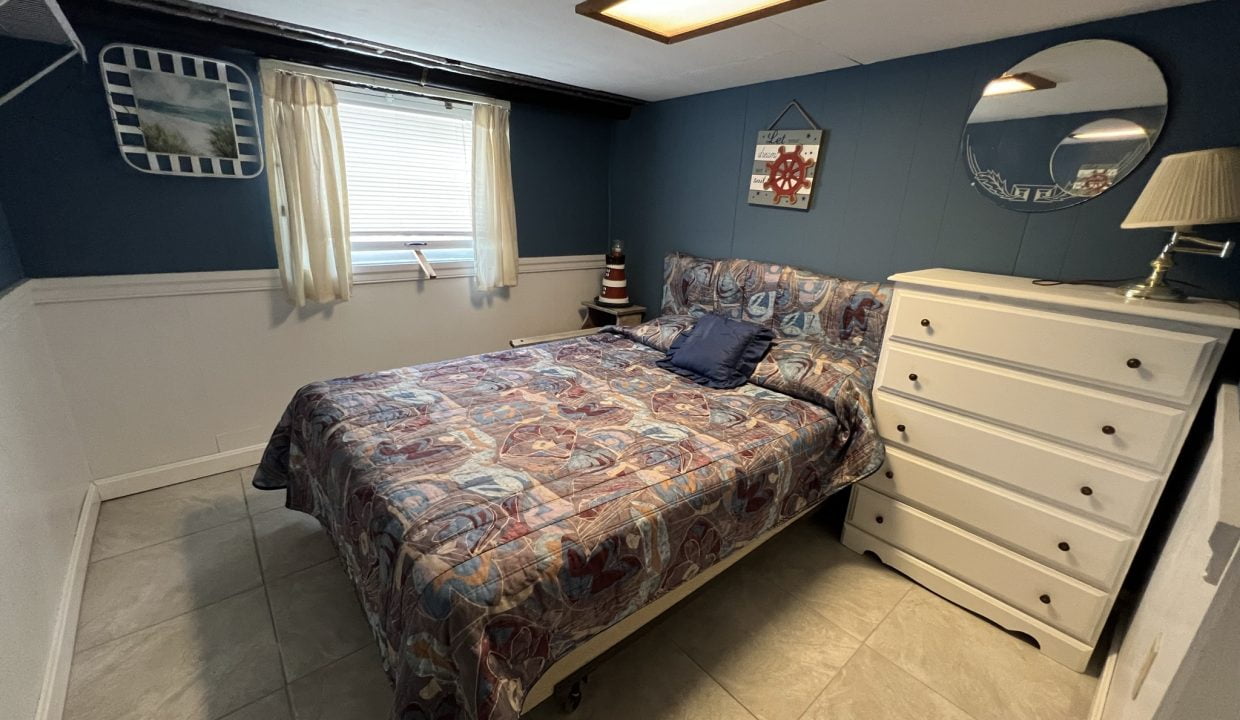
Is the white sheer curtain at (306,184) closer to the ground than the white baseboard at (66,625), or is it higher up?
higher up

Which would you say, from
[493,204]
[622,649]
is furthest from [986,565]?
[493,204]

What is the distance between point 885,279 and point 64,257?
365 cm

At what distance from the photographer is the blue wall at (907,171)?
1.58 metres

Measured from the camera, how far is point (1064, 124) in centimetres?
181

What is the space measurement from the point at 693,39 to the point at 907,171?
114 cm

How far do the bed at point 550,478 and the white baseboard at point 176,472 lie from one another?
0.74 m

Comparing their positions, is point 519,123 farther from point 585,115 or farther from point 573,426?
point 573,426

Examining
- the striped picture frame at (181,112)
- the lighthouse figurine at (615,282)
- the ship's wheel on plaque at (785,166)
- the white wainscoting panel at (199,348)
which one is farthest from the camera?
the lighthouse figurine at (615,282)

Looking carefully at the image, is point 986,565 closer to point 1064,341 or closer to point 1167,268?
point 1064,341

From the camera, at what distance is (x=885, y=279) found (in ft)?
7.77

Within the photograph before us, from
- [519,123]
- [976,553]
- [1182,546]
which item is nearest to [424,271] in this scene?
[519,123]

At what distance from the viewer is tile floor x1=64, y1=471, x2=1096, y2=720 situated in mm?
1458

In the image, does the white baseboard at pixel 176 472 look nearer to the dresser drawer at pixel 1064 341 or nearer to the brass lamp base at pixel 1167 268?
the dresser drawer at pixel 1064 341

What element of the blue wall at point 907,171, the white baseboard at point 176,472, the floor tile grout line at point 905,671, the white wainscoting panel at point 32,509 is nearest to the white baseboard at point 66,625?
the white wainscoting panel at point 32,509
